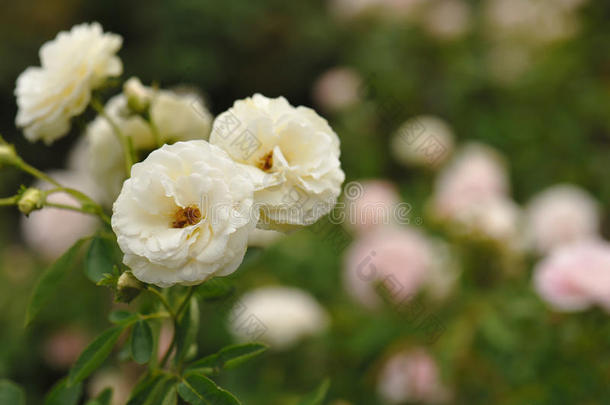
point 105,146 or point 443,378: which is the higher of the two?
point 105,146

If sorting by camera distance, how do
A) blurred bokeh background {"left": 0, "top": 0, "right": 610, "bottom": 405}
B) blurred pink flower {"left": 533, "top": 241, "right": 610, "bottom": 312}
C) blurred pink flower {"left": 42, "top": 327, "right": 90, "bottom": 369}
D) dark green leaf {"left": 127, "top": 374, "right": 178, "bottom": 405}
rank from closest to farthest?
dark green leaf {"left": 127, "top": 374, "right": 178, "bottom": 405}, blurred pink flower {"left": 533, "top": 241, "right": 610, "bottom": 312}, blurred bokeh background {"left": 0, "top": 0, "right": 610, "bottom": 405}, blurred pink flower {"left": 42, "top": 327, "right": 90, "bottom": 369}

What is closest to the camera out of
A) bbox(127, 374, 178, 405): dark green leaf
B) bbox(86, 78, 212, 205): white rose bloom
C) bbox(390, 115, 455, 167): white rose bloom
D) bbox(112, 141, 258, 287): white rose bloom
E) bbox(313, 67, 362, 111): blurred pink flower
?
bbox(112, 141, 258, 287): white rose bloom

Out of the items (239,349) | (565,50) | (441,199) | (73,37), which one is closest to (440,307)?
(441,199)

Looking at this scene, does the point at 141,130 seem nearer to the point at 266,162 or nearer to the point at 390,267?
the point at 266,162

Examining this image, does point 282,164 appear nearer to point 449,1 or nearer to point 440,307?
point 440,307

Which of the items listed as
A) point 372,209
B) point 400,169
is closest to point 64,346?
point 372,209

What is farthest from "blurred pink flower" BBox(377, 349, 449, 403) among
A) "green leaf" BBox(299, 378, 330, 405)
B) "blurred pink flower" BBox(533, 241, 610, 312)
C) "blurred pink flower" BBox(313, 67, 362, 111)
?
"blurred pink flower" BBox(313, 67, 362, 111)

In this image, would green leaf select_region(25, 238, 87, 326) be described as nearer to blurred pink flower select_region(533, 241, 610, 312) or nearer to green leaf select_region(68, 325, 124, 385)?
green leaf select_region(68, 325, 124, 385)
